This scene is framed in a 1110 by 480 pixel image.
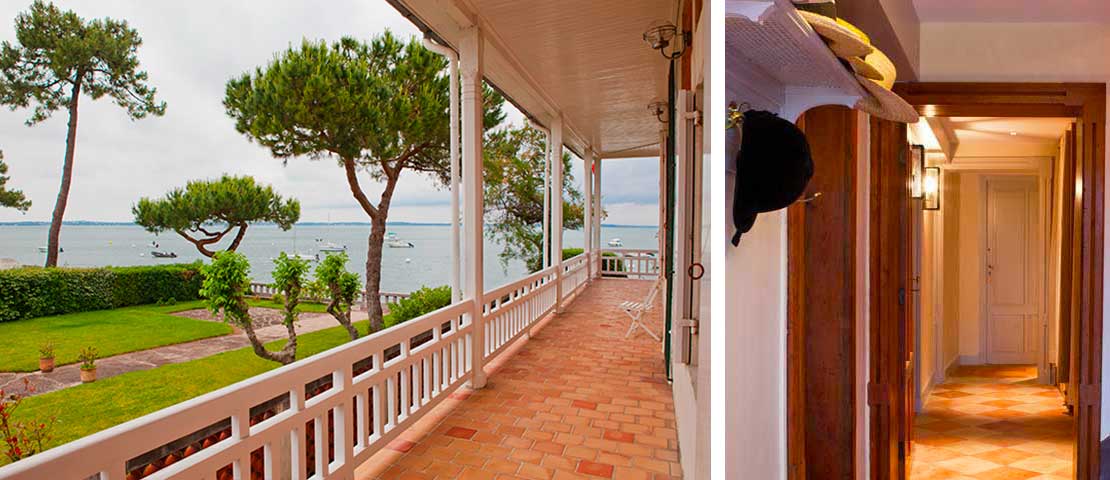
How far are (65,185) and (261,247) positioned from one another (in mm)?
1656

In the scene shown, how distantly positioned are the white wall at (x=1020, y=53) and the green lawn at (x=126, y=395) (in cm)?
446

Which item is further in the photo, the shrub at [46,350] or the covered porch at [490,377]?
the shrub at [46,350]

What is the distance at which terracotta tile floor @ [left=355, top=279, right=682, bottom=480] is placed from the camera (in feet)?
8.35

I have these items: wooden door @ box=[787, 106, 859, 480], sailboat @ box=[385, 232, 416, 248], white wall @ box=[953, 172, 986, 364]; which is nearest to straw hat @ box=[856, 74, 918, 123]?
wooden door @ box=[787, 106, 859, 480]

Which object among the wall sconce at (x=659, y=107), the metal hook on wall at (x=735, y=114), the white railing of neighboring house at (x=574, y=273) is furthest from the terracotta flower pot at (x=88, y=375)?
the white railing of neighboring house at (x=574, y=273)

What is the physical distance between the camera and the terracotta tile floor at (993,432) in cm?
295

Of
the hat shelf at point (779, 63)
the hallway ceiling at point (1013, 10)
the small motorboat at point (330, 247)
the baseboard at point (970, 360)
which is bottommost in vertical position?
the baseboard at point (970, 360)

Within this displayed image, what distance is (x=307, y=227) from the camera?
4457mm

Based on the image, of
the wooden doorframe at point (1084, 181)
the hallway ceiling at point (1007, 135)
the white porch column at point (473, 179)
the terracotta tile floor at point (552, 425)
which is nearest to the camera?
the wooden doorframe at point (1084, 181)

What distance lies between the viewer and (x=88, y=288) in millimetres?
2859

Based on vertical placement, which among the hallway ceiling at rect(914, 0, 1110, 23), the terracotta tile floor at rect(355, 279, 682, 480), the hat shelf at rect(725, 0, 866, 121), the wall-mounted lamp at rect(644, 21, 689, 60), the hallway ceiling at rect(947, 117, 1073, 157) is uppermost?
the wall-mounted lamp at rect(644, 21, 689, 60)

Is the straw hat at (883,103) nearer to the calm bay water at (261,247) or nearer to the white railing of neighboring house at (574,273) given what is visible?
the calm bay water at (261,247)

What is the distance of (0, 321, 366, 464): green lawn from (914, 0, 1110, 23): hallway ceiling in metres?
4.42

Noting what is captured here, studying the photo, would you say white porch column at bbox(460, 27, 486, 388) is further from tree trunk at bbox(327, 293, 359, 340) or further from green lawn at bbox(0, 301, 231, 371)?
green lawn at bbox(0, 301, 231, 371)
